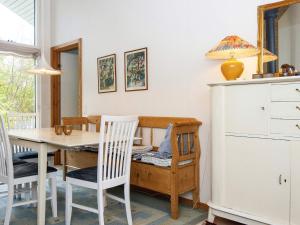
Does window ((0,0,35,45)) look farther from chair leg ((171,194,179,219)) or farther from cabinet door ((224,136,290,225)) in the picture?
cabinet door ((224,136,290,225))

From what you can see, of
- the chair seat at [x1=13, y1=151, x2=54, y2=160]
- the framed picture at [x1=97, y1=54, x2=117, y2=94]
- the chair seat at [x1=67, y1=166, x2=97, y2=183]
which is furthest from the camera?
the framed picture at [x1=97, y1=54, x2=117, y2=94]

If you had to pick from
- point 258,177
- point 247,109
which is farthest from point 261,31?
point 258,177

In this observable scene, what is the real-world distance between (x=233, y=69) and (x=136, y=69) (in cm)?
144

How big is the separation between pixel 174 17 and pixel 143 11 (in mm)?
514

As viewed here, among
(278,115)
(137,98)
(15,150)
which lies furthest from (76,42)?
(278,115)

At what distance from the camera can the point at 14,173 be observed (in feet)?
7.45

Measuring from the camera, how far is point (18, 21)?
4648 mm

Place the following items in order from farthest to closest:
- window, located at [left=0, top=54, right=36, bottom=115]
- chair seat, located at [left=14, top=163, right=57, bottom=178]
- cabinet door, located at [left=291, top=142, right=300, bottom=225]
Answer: window, located at [left=0, top=54, right=36, bottom=115]
chair seat, located at [left=14, top=163, right=57, bottom=178]
cabinet door, located at [left=291, top=142, right=300, bottom=225]

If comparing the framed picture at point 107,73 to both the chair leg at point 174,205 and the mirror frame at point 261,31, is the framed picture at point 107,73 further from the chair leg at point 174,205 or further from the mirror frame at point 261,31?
the mirror frame at point 261,31

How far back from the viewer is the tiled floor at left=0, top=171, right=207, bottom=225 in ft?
7.98

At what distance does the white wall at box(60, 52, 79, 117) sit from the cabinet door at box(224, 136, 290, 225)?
368 centimetres

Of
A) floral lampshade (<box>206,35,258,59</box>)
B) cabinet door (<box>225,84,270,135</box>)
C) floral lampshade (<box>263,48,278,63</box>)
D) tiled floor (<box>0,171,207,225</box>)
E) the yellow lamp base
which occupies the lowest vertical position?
tiled floor (<box>0,171,207,225</box>)

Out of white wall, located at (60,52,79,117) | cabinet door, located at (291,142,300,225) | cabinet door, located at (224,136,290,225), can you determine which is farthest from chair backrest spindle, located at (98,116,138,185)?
white wall, located at (60,52,79,117)

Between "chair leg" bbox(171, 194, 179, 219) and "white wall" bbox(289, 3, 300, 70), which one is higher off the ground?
"white wall" bbox(289, 3, 300, 70)
